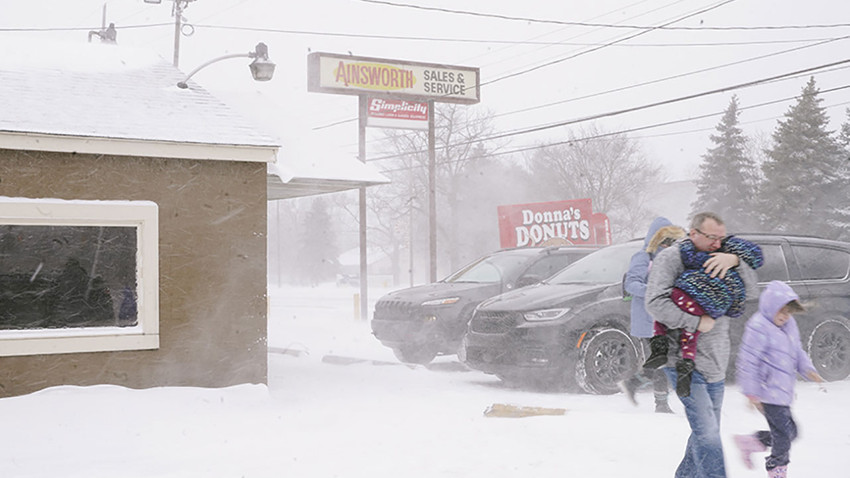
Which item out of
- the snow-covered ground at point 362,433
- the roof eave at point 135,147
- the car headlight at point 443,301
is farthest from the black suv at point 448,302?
the roof eave at point 135,147

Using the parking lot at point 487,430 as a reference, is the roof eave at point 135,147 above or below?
above

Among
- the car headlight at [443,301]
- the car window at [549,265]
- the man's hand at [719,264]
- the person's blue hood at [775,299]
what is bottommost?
the car headlight at [443,301]

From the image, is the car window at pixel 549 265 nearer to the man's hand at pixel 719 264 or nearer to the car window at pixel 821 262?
the car window at pixel 821 262

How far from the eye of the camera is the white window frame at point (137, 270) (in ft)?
25.6

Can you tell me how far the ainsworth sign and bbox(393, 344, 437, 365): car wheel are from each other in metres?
10.0

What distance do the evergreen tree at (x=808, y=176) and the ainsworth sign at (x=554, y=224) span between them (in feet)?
61.9

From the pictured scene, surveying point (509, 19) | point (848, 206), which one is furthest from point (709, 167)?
point (509, 19)

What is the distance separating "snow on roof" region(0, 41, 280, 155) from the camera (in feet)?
26.7

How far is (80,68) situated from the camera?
9.68m

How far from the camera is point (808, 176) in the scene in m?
37.1

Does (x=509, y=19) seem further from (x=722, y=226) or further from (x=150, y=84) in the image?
(x=722, y=226)

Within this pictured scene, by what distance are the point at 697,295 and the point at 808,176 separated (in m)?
36.3

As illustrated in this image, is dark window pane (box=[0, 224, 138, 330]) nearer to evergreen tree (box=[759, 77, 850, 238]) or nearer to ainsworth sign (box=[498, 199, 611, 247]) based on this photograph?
ainsworth sign (box=[498, 199, 611, 247])

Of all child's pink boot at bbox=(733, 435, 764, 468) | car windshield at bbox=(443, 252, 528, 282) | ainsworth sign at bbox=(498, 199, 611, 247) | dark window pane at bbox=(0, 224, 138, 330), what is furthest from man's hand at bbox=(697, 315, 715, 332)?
ainsworth sign at bbox=(498, 199, 611, 247)
